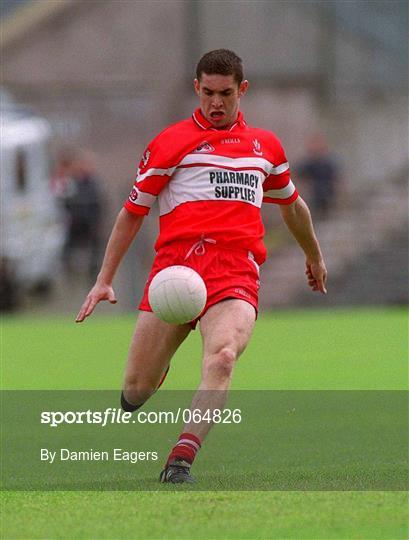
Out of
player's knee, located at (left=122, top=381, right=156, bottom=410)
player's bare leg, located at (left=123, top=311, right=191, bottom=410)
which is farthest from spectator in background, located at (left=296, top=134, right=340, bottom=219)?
player's bare leg, located at (left=123, top=311, right=191, bottom=410)

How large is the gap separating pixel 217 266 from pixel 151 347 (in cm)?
65

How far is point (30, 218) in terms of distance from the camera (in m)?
26.8

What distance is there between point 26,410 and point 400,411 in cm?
305

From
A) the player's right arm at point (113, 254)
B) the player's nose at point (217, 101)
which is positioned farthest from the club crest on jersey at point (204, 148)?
the player's right arm at point (113, 254)

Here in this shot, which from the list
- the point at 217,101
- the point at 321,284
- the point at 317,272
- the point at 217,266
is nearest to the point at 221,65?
the point at 217,101

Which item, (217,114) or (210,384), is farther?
(217,114)

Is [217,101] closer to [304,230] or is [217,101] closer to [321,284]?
[304,230]

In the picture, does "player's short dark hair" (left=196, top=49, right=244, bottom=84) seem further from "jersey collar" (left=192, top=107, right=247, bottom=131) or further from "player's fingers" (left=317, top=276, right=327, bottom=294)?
"player's fingers" (left=317, top=276, right=327, bottom=294)

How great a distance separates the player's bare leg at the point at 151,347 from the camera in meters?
8.55

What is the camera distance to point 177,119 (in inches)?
1241

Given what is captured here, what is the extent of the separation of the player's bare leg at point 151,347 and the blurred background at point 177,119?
688 inches

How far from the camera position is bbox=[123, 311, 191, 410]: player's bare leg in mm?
8555

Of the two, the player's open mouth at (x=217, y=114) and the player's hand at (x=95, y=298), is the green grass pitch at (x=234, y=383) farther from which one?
the player's open mouth at (x=217, y=114)

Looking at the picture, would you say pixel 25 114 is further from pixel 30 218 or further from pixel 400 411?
pixel 400 411
